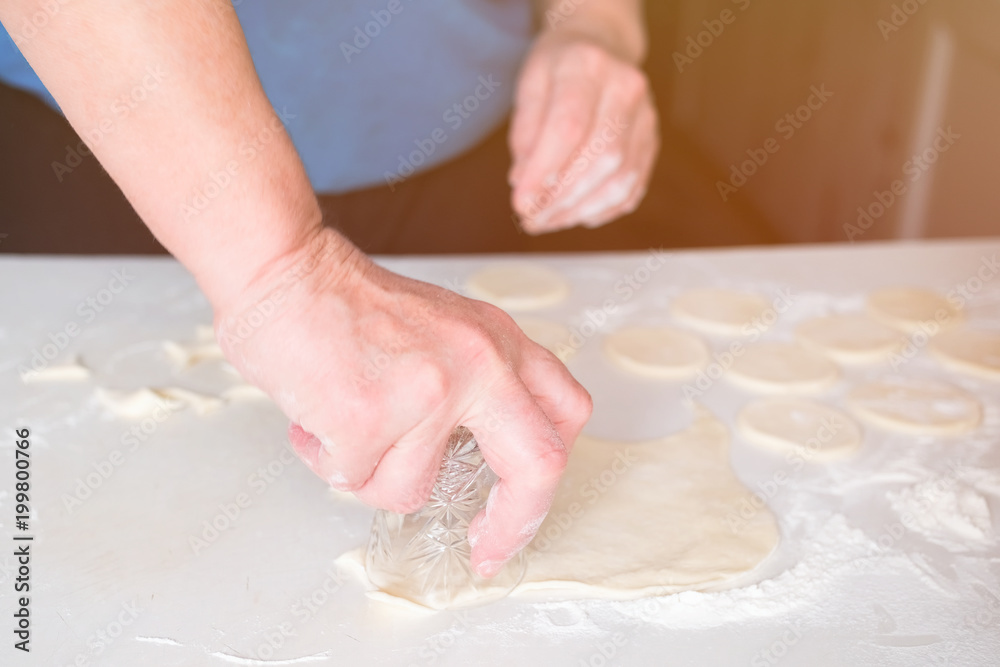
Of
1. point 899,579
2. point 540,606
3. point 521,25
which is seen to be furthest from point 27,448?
point 521,25

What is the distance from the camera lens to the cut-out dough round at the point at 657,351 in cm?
136

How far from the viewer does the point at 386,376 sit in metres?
0.74

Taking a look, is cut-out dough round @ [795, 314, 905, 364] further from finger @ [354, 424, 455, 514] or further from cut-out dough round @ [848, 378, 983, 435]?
finger @ [354, 424, 455, 514]

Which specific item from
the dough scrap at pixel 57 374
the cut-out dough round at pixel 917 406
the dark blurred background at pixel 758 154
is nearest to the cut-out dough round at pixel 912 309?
the cut-out dough round at pixel 917 406

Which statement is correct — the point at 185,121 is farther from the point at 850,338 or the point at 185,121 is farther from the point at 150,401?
the point at 850,338

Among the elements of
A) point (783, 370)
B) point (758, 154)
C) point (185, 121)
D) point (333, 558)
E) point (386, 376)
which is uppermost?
point (185, 121)

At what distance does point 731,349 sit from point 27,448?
1.04 m

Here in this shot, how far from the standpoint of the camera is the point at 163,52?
0.74 m

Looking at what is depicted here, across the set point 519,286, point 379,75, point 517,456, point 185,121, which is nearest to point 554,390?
point 517,456

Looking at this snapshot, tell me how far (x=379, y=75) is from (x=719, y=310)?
78 centimetres

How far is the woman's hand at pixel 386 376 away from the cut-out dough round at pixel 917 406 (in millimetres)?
638

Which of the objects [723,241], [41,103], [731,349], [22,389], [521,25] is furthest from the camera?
[723,241]

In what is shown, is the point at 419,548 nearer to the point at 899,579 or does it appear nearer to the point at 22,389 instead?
the point at 899,579

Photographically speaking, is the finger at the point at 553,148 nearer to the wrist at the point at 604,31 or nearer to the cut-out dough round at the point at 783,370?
the wrist at the point at 604,31
